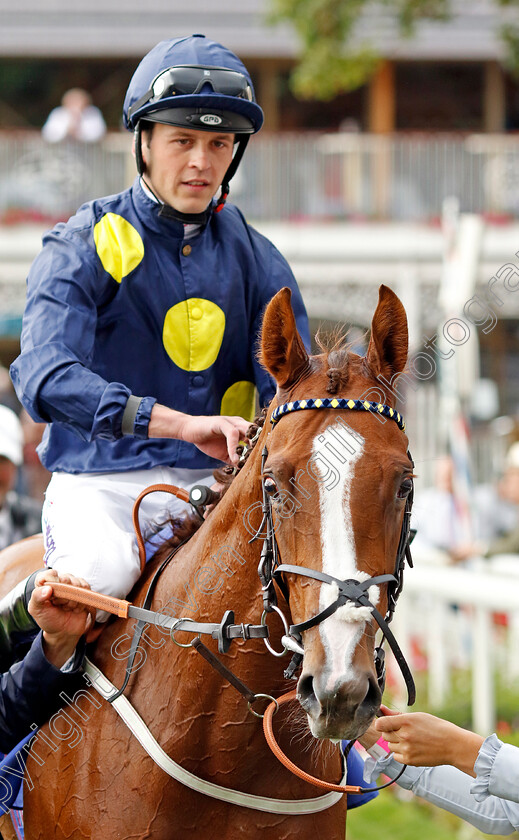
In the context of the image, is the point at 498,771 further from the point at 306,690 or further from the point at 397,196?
the point at 397,196

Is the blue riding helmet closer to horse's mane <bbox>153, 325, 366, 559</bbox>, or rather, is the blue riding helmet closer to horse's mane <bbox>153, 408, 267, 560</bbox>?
horse's mane <bbox>153, 325, 366, 559</bbox>

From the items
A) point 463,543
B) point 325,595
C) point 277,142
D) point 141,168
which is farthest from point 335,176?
point 325,595

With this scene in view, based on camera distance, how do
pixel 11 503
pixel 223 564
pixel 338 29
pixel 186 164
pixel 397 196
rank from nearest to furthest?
pixel 223 564
pixel 186 164
pixel 11 503
pixel 338 29
pixel 397 196

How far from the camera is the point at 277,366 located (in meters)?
2.36

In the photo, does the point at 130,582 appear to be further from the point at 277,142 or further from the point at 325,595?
the point at 277,142

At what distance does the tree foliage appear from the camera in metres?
11.6

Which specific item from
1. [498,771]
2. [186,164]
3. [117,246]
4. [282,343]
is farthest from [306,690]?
[186,164]

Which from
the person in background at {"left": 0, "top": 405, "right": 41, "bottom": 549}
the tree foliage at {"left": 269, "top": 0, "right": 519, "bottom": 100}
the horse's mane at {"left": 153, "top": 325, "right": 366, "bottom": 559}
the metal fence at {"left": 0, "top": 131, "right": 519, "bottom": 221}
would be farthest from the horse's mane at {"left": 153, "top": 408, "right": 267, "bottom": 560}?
the metal fence at {"left": 0, "top": 131, "right": 519, "bottom": 221}

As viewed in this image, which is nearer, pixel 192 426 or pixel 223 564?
pixel 223 564

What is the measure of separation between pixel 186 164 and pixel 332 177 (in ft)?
46.9

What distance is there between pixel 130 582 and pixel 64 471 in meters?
0.43

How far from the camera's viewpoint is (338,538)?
2.07 meters

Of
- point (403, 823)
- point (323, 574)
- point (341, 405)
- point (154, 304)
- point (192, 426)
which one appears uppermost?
point (154, 304)

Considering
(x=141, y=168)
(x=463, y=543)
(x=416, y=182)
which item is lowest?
(x=463, y=543)
